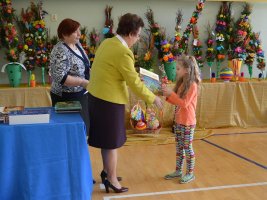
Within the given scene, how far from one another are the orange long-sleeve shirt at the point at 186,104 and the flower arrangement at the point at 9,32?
2.38 metres

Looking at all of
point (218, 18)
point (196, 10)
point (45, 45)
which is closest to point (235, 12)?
point (218, 18)

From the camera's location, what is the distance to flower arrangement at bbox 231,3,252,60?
5176 millimetres

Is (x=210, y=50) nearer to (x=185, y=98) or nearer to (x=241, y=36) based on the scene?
(x=241, y=36)

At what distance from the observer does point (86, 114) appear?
2861 millimetres

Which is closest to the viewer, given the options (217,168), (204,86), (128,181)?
(128,181)

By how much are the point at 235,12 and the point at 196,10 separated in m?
0.85

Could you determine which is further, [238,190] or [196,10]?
[196,10]

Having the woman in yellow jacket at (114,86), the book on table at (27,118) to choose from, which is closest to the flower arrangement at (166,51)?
the woman in yellow jacket at (114,86)

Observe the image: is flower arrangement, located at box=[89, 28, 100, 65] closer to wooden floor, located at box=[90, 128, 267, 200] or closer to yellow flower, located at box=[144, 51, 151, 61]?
yellow flower, located at box=[144, 51, 151, 61]

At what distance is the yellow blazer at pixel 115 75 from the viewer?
2.39 meters

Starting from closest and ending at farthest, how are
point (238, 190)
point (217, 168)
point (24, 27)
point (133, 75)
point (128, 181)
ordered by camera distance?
point (133, 75) < point (238, 190) < point (128, 181) < point (217, 168) < point (24, 27)

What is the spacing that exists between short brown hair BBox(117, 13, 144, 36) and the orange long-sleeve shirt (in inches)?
25.1

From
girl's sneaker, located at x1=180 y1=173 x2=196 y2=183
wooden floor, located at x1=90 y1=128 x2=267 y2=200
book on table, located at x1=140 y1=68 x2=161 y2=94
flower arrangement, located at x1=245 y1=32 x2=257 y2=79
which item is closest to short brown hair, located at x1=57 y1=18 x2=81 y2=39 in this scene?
book on table, located at x1=140 y1=68 x2=161 y2=94

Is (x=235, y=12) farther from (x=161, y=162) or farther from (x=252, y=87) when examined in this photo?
(x=161, y=162)
